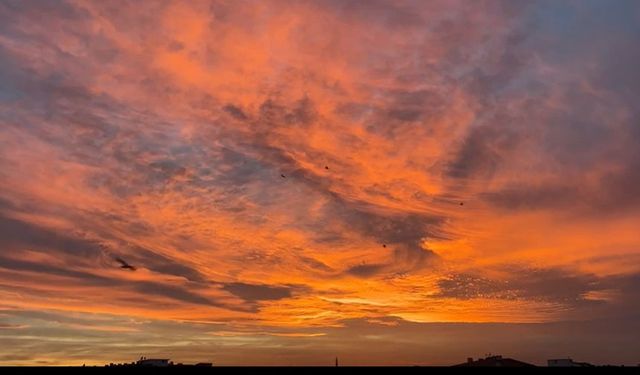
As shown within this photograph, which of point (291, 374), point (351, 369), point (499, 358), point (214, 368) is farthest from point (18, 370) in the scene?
point (499, 358)

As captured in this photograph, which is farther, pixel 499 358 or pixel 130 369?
pixel 499 358

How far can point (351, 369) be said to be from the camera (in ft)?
106

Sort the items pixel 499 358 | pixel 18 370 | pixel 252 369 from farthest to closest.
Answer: pixel 499 358 → pixel 252 369 → pixel 18 370

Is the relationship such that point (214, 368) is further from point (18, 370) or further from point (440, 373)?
point (440, 373)

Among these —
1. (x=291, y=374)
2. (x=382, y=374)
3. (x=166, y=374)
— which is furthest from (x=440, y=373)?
(x=166, y=374)

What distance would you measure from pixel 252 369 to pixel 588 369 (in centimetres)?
1969

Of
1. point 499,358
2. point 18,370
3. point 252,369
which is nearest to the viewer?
point 18,370

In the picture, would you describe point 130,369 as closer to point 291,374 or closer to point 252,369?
→ point 252,369

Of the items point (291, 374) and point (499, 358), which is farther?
point (499, 358)

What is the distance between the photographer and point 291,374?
106 feet

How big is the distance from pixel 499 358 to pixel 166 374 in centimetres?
7031

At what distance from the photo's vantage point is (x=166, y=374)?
3133 centimetres

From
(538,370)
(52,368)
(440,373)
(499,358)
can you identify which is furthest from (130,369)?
(499,358)

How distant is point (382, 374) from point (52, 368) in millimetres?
18396
